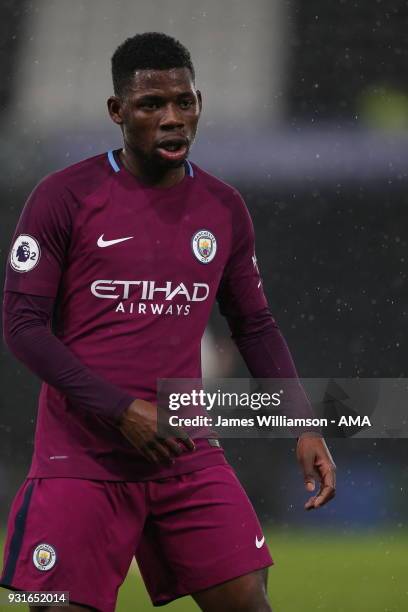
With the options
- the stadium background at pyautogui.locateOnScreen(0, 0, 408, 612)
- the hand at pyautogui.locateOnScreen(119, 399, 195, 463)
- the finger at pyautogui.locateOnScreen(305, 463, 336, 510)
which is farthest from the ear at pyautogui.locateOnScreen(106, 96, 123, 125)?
the stadium background at pyautogui.locateOnScreen(0, 0, 408, 612)

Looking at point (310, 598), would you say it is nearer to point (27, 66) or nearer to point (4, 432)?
point (4, 432)

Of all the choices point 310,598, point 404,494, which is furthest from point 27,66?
point 310,598

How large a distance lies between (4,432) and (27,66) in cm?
307

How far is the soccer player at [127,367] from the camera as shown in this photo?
9.67ft

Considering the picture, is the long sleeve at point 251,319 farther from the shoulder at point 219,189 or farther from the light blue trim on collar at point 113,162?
the light blue trim on collar at point 113,162

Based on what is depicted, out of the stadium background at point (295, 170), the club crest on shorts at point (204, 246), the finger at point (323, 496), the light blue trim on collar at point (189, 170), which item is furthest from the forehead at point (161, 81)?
the stadium background at point (295, 170)

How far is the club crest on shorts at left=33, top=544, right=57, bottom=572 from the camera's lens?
9.57 ft

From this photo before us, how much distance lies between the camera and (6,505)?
7.28 metres

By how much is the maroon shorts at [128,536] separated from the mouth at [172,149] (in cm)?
76

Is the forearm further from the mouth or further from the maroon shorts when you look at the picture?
the mouth

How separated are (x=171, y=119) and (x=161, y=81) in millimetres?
108

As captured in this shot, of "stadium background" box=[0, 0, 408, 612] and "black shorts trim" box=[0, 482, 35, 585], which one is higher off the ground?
"stadium background" box=[0, 0, 408, 612]

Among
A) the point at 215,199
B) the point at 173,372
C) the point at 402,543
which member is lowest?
the point at 402,543

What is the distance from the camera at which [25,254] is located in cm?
300
